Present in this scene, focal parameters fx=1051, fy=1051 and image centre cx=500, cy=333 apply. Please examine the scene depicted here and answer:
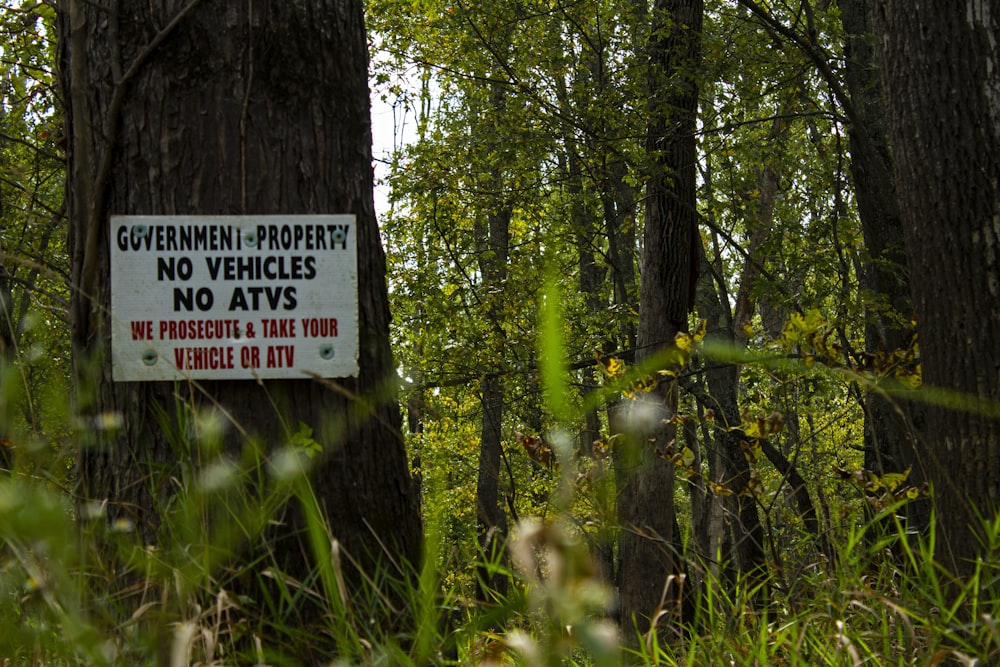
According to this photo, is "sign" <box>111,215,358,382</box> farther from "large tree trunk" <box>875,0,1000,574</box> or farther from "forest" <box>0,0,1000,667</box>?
"large tree trunk" <box>875,0,1000,574</box>

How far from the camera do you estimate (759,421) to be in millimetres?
4195

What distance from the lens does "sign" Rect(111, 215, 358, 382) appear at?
2873 mm

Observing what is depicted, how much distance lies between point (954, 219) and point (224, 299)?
294cm

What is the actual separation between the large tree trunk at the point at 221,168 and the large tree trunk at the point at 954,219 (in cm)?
218

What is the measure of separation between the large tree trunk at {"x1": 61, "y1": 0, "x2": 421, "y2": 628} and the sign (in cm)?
5

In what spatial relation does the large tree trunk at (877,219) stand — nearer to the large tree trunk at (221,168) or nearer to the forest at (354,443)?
the forest at (354,443)

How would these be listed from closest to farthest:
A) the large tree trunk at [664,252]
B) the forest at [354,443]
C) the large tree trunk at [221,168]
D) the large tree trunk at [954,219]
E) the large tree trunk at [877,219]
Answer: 1. the forest at [354,443]
2. the large tree trunk at [221,168]
3. the large tree trunk at [954,219]
4. the large tree trunk at [877,219]
5. the large tree trunk at [664,252]

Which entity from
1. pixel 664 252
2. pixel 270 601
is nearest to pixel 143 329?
pixel 270 601

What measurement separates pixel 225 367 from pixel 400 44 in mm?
9950

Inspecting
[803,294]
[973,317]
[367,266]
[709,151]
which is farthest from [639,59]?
[367,266]

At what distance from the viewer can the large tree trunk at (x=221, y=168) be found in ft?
9.40

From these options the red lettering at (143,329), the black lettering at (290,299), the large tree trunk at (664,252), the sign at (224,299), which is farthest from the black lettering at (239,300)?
the large tree trunk at (664,252)

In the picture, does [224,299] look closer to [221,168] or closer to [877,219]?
[221,168]

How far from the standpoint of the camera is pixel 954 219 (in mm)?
4242
